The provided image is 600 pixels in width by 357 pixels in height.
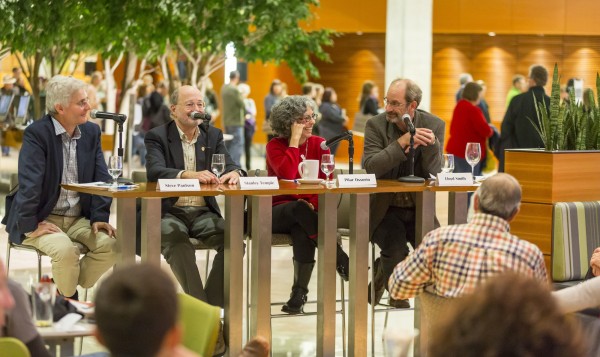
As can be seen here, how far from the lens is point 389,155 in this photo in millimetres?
5887

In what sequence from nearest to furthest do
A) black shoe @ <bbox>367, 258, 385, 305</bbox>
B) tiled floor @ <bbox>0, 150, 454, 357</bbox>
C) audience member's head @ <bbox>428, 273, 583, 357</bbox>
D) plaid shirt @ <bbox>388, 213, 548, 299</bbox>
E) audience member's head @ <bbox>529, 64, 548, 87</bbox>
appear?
audience member's head @ <bbox>428, 273, 583, 357</bbox> → plaid shirt @ <bbox>388, 213, 548, 299</bbox> → tiled floor @ <bbox>0, 150, 454, 357</bbox> → black shoe @ <bbox>367, 258, 385, 305</bbox> → audience member's head @ <bbox>529, 64, 548, 87</bbox>

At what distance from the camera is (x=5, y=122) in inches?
535

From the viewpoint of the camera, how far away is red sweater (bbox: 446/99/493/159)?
34.9 feet

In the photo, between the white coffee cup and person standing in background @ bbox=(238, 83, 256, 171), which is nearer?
the white coffee cup

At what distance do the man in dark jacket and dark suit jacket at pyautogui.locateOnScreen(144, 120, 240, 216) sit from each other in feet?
15.6

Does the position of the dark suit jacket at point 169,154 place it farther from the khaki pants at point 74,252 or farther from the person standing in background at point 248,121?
the person standing in background at point 248,121

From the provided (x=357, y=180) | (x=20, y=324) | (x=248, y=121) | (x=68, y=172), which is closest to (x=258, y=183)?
(x=357, y=180)

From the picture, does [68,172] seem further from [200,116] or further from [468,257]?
[468,257]

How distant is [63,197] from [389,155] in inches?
69.9

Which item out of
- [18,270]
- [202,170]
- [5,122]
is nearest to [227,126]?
[5,122]

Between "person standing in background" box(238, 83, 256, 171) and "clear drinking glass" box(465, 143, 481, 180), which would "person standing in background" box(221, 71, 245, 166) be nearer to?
"person standing in background" box(238, 83, 256, 171)

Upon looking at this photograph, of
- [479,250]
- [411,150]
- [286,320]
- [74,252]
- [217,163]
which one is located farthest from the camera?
[286,320]

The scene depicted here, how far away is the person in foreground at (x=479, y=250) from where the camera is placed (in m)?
3.85

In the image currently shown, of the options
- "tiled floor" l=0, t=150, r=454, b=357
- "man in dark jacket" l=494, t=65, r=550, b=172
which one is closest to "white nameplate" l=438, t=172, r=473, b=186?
"tiled floor" l=0, t=150, r=454, b=357
